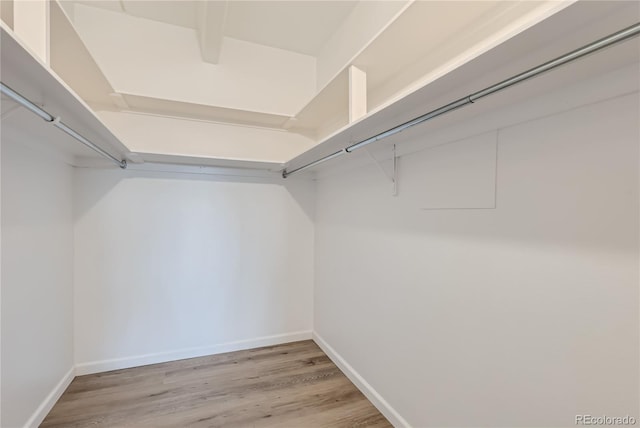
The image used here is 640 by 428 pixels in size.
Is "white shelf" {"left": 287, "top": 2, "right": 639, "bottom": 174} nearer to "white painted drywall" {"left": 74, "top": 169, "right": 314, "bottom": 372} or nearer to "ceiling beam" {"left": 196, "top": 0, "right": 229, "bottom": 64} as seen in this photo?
"ceiling beam" {"left": 196, "top": 0, "right": 229, "bottom": 64}

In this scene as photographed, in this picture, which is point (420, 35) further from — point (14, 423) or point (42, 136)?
point (14, 423)

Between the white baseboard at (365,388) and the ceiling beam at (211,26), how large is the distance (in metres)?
2.87

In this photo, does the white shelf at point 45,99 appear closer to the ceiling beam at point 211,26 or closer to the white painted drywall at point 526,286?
the ceiling beam at point 211,26

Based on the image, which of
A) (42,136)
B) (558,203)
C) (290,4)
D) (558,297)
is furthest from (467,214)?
(42,136)

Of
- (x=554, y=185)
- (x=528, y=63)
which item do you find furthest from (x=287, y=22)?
(x=554, y=185)

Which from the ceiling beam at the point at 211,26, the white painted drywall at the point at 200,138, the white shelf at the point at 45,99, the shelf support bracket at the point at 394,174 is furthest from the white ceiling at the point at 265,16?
the shelf support bracket at the point at 394,174

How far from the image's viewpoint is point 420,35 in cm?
161

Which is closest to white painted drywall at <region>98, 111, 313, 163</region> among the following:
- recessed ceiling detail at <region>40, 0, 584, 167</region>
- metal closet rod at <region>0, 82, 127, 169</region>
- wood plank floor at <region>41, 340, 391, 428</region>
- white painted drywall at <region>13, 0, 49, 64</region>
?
recessed ceiling detail at <region>40, 0, 584, 167</region>

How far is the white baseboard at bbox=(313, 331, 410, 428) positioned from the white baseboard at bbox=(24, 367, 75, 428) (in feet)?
6.75

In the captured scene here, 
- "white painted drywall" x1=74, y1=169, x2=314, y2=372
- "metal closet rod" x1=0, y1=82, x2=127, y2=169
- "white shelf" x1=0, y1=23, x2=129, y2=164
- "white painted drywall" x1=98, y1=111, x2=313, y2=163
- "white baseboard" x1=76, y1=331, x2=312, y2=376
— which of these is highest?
"white painted drywall" x1=98, y1=111, x2=313, y2=163

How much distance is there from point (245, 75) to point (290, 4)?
2.65 ft

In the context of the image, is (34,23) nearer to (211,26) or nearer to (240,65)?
(211,26)

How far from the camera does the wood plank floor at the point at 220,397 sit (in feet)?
6.35

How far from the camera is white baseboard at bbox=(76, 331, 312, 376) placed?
8.09 feet
